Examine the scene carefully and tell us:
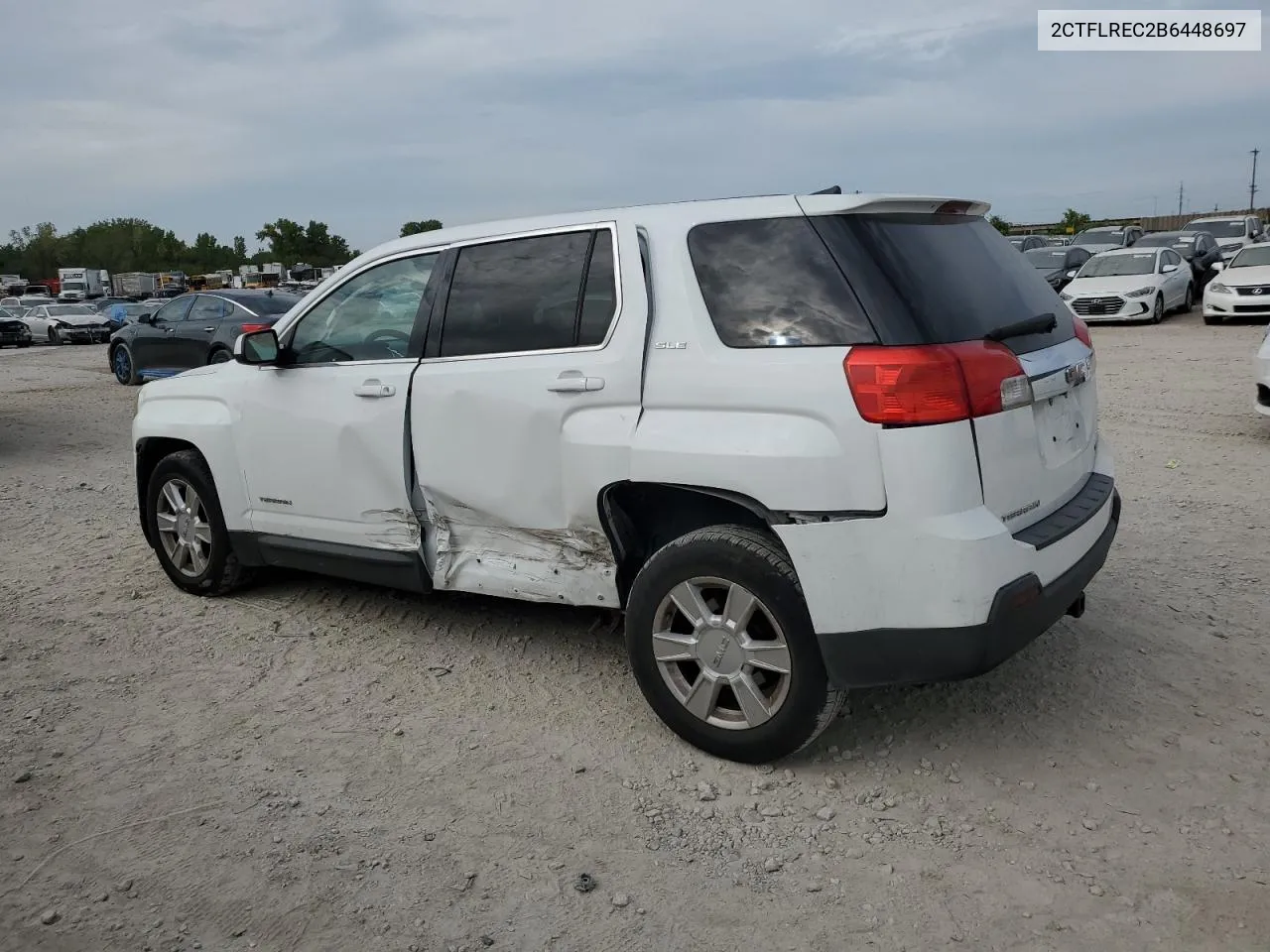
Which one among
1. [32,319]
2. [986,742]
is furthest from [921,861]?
[32,319]

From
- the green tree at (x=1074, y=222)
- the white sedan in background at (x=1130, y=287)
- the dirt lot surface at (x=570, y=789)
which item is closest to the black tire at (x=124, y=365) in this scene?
the dirt lot surface at (x=570, y=789)

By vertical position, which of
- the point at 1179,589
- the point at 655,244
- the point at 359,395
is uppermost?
the point at 655,244

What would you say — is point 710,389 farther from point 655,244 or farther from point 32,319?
point 32,319

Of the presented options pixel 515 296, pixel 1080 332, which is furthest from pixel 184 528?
pixel 1080 332

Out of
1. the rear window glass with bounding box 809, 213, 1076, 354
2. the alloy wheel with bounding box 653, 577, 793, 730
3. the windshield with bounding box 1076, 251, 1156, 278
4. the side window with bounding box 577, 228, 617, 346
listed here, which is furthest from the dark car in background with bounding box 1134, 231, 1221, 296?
the alloy wheel with bounding box 653, 577, 793, 730

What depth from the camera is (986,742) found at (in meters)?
3.77

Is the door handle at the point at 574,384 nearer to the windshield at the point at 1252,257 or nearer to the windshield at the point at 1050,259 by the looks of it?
the windshield at the point at 1252,257

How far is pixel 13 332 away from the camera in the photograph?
3428 centimetres

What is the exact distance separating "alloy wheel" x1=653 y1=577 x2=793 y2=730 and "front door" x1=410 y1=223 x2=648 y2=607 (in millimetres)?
458

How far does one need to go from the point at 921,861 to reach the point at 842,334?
1573 mm

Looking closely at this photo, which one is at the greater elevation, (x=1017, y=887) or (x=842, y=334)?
(x=842, y=334)

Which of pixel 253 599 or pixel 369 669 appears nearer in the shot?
pixel 369 669

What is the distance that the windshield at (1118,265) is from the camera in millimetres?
20656

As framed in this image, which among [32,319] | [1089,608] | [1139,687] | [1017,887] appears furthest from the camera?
[32,319]
